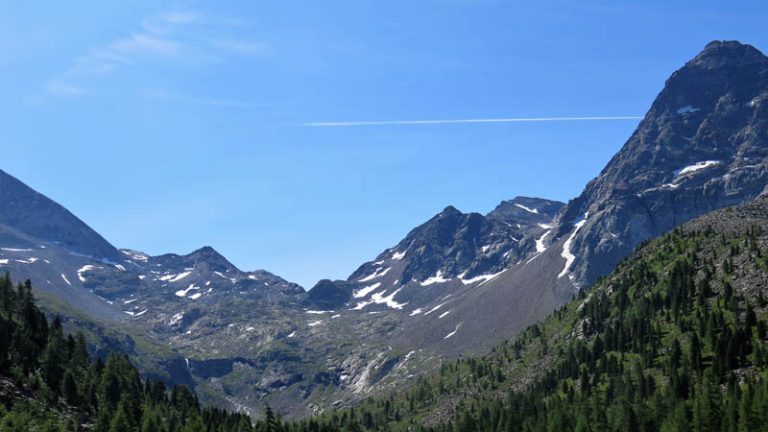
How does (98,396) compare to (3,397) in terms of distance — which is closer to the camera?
(3,397)

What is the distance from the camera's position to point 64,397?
166375 mm

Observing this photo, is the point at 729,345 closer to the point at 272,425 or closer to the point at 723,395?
the point at 723,395

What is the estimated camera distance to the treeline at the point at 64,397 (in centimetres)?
14138

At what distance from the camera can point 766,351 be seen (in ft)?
611

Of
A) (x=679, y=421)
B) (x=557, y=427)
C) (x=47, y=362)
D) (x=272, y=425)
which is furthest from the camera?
(x=272, y=425)

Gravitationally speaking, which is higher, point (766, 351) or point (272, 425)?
point (766, 351)

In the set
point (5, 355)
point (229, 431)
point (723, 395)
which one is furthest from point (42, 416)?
point (723, 395)

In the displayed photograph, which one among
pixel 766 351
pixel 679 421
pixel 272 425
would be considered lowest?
pixel 272 425

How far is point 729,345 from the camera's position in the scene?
196m

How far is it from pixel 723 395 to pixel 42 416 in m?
149

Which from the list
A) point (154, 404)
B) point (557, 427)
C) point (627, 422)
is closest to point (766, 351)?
point (627, 422)

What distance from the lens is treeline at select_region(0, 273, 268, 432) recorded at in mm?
141375

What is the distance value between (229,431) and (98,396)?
32.6m

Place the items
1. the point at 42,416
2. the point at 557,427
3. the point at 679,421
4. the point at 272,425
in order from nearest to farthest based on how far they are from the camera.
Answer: the point at 42,416, the point at 679,421, the point at 557,427, the point at 272,425
